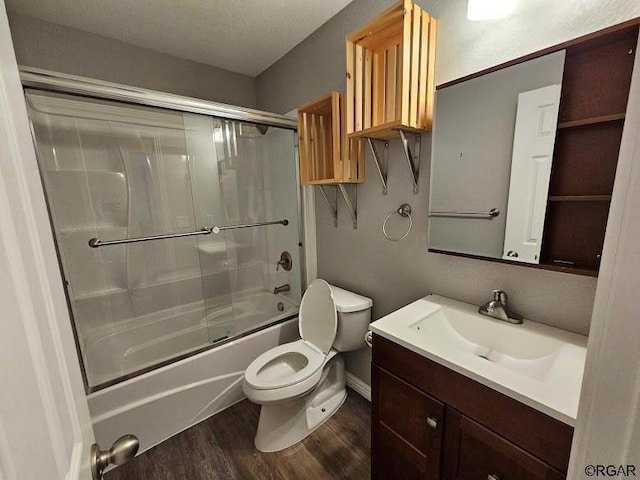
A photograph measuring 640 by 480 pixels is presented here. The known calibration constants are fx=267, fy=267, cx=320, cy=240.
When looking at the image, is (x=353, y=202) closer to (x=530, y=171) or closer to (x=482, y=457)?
(x=530, y=171)

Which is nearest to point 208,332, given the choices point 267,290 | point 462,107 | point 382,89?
point 267,290

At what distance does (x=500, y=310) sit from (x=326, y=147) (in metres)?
1.37

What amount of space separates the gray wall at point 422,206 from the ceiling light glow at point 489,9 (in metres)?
0.05

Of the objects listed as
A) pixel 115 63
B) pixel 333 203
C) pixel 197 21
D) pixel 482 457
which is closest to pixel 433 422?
pixel 482 457

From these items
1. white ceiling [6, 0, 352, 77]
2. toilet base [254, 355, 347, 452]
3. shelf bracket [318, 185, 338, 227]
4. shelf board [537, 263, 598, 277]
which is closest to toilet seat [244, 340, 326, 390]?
toilet base [254, 355, 347, 452]

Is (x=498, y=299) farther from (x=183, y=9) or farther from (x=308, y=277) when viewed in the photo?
(x=183, y=9)

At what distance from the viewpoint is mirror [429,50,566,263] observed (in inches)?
37.3

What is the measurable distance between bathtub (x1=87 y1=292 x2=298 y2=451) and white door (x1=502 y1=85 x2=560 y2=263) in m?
1.67

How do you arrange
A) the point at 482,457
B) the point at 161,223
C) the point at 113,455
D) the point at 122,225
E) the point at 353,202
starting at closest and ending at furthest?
the point at 113,455 < the point at 482,457 < the point at 353,202 < the point at 122,225 < the point at 161,223

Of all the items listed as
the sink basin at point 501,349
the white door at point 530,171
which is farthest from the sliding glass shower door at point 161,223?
the white door at point 530,171

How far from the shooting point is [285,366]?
1.68 meters

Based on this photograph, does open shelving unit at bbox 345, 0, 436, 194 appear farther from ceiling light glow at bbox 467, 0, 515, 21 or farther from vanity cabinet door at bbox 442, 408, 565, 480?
vanity cabinet door at bbox 442, 408, 565, 480

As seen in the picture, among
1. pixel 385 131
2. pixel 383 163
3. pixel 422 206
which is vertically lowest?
pixel 422 206

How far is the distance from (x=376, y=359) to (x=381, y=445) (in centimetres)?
40
